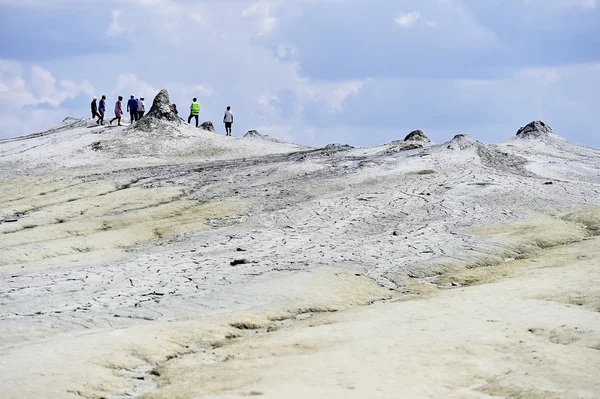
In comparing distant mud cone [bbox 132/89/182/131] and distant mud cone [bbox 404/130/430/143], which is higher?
distant mud cone [bbox 132/89/182/131]

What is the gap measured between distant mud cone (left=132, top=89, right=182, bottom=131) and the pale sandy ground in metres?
27.9

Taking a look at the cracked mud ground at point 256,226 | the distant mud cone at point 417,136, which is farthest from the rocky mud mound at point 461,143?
the distant mud cone at point 417,136

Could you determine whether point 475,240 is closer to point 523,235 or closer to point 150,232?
point 523,235

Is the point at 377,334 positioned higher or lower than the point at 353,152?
lower

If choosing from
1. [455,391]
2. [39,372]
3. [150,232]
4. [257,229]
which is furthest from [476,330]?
[150,232]

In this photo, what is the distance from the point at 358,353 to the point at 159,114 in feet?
109

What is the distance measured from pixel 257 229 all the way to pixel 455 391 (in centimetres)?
1396

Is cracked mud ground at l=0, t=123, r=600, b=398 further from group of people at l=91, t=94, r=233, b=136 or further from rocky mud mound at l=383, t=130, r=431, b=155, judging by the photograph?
group of people at l=91, t=94, r=233, b=136

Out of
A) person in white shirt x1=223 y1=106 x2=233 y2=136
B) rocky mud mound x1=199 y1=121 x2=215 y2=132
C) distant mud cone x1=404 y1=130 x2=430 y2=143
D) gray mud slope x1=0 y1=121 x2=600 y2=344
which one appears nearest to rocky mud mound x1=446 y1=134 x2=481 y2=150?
gray mud slope x1=0 y1=121 x2=600 y2=344

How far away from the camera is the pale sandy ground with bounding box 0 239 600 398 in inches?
460

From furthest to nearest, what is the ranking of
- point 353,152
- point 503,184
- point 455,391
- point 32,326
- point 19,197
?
1. point 353,152
2. point 19,197
3. point 503,184
4. point 32,326
5. point 455,391

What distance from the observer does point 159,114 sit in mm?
44438

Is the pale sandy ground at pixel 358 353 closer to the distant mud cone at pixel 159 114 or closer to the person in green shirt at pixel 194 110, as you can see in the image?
the distant mud cone at pixel 159 114

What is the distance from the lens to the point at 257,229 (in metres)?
24.9
